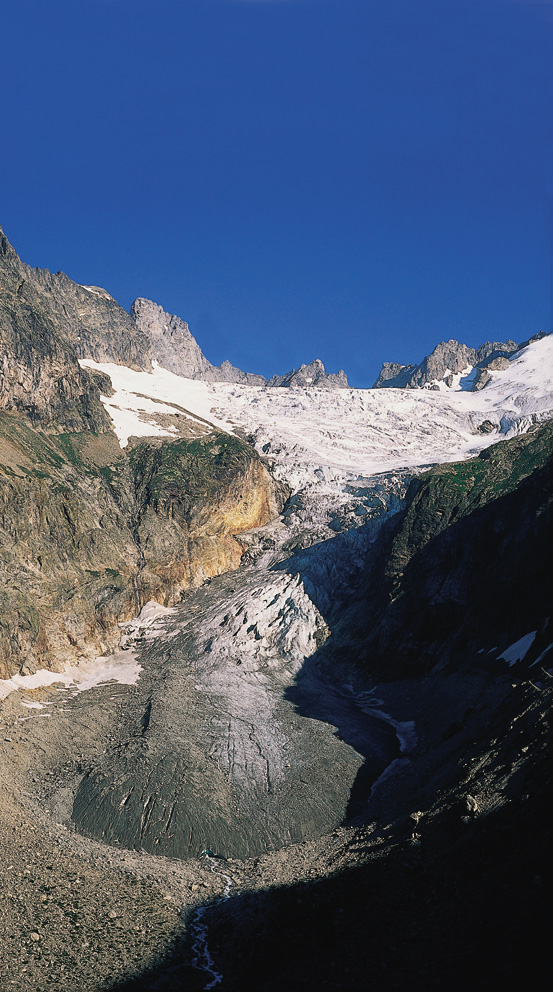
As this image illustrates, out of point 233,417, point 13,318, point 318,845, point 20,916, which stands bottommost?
point 20,916

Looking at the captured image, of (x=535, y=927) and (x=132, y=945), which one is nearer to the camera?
(x=535, y=927)

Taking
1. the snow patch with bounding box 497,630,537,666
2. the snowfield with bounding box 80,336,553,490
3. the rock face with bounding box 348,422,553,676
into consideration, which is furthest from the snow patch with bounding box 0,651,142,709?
Answer: the snowfield with bounding box 80,336,553,490

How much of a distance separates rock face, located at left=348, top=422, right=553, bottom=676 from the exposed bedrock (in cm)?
1135

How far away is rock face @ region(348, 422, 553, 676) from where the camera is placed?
237 feet

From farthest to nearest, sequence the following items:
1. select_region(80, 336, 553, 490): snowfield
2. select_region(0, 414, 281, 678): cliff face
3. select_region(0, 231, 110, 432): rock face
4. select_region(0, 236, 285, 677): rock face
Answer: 1. select_region(80, 336, 553, 490): snowfield
2. select_region(0, 231, 110, 432): rock face
3. select_region(0, 236, 285, 677): rock face
4. select_region(0, 414, 281, 678): cliff face

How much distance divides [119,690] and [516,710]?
53.1m

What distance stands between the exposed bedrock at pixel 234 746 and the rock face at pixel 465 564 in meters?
11.3

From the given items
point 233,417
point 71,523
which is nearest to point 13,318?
point 71,523

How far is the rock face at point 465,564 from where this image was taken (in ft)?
237

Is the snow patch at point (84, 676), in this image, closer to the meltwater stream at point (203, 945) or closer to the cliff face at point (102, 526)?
the cliff face at point (102, 526)

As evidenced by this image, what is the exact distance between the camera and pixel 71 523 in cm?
10562

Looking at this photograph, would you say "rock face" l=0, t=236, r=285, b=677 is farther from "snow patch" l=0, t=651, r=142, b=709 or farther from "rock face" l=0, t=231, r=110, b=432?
"snow patch" l=0, t=651, r=142, b=709

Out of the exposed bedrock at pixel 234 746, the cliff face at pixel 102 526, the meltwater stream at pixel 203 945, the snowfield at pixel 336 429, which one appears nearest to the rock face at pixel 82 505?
the cliff face at pixel 102 526

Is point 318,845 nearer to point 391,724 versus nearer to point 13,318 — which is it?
point 391,724
